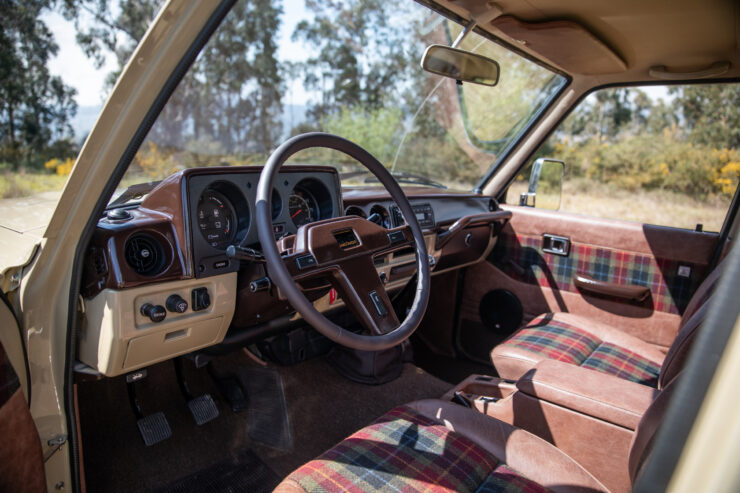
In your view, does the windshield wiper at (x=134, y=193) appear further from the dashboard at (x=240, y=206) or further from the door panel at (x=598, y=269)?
the door panel at (x=598, y=269)

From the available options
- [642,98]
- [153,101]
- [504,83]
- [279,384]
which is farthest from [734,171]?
[153,101]

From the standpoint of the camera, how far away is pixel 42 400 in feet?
4.76

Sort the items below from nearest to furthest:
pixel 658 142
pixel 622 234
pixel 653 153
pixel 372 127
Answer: pixel 622 234 → pixel 372 127 → pixel 653 153 → pixel 658 142

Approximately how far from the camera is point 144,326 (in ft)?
5.48

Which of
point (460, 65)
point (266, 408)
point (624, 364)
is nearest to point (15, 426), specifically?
point (266, 408)

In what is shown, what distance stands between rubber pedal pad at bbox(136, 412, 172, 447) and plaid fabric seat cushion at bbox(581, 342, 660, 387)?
190 cm

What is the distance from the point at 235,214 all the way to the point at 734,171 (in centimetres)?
1214

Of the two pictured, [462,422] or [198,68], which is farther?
[198,68]

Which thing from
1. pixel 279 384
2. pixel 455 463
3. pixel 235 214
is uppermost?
pixel 235 214

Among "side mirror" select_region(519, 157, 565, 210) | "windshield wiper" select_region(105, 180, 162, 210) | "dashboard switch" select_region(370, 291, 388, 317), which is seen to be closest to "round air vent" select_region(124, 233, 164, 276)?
"windshield wiper" select_region(105, 180, 162, 210)

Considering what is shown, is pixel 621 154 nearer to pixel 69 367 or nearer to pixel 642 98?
pixel 642 98

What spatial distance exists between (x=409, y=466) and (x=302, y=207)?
1181mm

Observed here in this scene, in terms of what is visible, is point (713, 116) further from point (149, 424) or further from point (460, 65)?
point (149, 424)

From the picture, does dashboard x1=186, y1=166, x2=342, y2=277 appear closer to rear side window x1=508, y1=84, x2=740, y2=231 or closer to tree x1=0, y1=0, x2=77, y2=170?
tree x1=0, y1=0, x2=77, y2=170
